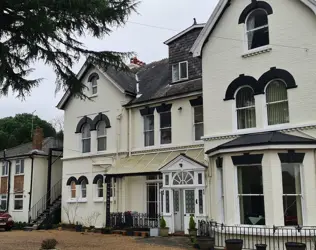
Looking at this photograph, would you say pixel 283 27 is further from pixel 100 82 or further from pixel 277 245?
pixel 100 82

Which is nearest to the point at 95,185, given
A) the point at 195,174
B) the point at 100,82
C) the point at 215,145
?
the point at 100,82

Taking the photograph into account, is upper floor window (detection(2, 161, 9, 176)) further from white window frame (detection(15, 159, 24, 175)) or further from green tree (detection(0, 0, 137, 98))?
green tree (detection(0, 0, 137, 98))

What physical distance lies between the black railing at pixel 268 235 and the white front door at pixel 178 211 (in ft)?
15.6

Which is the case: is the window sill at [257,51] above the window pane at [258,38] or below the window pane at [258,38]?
below

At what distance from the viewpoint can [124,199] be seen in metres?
26.0

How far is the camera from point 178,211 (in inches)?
893

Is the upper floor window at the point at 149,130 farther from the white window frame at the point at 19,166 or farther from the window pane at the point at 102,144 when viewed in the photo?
the white window frame at the point at 19,166

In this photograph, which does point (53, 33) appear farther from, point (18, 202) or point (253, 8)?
point (18, 202)

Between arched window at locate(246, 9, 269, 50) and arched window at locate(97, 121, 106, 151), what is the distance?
12.6m

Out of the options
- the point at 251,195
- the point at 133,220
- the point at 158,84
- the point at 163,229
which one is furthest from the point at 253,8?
the point at 133,220

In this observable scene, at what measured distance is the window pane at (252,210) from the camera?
16.9 meters

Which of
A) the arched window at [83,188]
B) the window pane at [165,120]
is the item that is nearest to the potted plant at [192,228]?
the window pane at [165,120]

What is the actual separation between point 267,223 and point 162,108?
36.2 feet

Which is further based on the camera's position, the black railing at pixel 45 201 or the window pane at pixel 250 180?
the black railing at pixel 45 201
